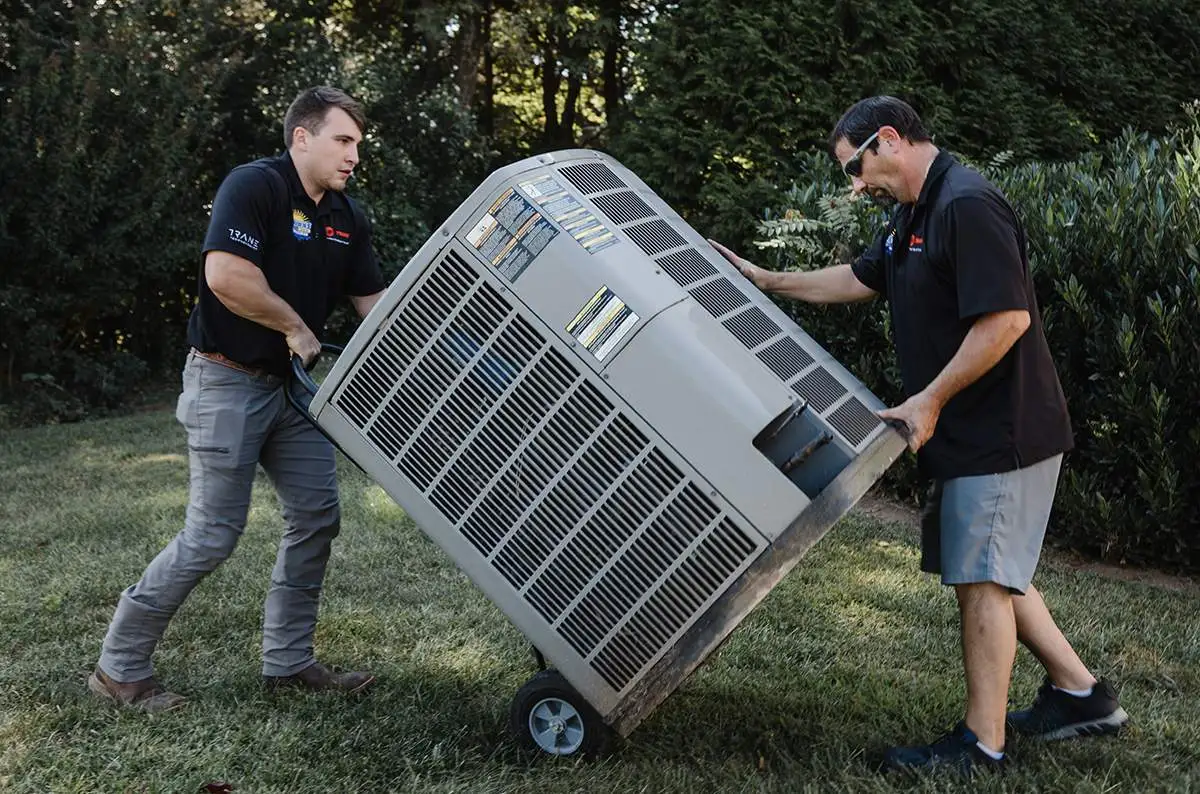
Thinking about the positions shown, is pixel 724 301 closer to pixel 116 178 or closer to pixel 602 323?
pixel 602 323

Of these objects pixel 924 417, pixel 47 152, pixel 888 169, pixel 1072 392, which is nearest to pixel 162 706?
pixel 924 417

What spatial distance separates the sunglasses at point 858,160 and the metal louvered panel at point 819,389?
1.72 feet

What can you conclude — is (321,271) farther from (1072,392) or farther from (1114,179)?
(1114,179)

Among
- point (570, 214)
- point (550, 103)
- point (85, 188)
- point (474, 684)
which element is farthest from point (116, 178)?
point (550, 103)

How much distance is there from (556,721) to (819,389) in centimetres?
108

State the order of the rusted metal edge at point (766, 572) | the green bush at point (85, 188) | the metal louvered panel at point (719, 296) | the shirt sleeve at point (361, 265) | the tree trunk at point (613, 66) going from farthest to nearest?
1. the tree trunk at point (613, 66)
2. the green bush at point (85, 188)
3. the shirt sleeve at point (361, 265)
4. the metal louvered panel at point (719, 296)
5. the rusted metal edge at point (766, 572)

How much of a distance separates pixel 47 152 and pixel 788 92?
5567 millimetres

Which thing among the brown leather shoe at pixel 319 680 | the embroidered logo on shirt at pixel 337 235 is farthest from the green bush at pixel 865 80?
the brown leather shoe at pixel 319 680

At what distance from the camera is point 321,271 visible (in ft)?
10.6

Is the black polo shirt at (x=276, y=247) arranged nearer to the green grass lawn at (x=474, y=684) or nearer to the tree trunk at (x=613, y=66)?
the green grass lawn at (x=474, y=684)

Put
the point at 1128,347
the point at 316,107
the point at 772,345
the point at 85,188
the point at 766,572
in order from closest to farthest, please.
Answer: the point at 766,572, the point at 772,345, the point at 316,107, the point at 1128,347, the point at 85,188

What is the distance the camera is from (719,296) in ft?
8.48

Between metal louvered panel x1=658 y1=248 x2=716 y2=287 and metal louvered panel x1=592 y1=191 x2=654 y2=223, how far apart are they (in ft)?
0.44

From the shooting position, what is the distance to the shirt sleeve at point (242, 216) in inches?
115
